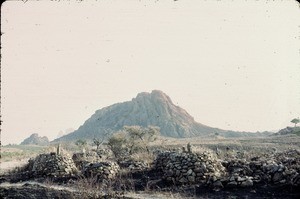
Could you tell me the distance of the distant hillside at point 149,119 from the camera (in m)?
124

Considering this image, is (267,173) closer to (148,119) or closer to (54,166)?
(54,166)

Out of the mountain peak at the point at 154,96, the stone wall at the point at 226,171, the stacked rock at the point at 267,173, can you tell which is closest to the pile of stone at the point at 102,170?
the stone wall at the point at 226,171

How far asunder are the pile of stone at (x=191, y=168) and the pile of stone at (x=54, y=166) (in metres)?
6.13

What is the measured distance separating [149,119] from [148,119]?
37 centimetres

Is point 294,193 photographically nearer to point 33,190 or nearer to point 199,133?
point 33,190

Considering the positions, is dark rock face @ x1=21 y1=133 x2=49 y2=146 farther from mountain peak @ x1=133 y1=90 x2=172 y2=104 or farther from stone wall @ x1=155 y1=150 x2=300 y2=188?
stone wall @ x1=155 y1=150 x2=300 y2=188

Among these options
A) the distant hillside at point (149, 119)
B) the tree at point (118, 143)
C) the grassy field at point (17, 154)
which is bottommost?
the grassy field at point (17, 154)

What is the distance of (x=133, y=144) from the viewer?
128 feet

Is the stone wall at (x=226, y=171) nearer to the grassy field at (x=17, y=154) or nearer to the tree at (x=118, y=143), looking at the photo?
the grassy field at (x=17, y=154)

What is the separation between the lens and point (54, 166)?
19.7 m

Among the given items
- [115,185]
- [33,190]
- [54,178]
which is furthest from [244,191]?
[54,178]

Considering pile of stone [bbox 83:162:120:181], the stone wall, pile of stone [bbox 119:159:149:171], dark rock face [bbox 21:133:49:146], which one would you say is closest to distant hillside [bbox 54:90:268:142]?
dark rock face [bbox 21:133:49:146]

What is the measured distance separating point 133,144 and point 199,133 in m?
87.5

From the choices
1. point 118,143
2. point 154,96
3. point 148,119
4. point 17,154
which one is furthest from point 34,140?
point 118,143
